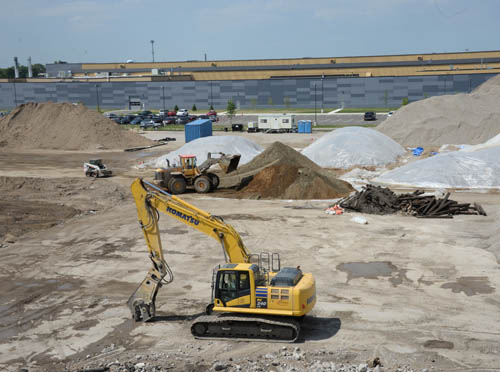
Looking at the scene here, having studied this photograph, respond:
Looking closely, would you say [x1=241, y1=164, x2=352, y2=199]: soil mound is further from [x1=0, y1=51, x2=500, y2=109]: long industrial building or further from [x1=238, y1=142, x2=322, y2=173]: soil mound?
[x1=0, y1=51, x2=500, y2=109]: long industrial building

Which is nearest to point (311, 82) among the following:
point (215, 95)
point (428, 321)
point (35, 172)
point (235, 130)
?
point (215, 95)

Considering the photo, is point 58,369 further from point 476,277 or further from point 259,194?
point 259,194

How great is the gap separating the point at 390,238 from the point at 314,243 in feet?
11.7

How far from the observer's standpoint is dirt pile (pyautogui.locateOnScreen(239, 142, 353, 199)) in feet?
112

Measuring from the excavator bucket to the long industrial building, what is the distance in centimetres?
7140

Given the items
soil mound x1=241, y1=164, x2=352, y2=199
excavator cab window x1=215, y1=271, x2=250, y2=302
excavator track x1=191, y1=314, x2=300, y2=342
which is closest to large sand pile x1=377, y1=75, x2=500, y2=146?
soil mound x1=241, y1=164, x2=352, y2=199

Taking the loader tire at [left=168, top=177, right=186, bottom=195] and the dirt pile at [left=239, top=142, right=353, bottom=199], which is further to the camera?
the loader tire at [left=168, top=177, right=186, bottom=195]

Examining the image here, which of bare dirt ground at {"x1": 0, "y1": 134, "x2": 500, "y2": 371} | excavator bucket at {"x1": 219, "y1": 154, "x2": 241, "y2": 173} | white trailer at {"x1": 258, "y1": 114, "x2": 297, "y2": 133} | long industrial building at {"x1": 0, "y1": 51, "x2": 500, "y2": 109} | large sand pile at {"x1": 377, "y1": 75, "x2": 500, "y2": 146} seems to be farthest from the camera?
long industrial building at {"x1": 0, "y1": 51, "x2": 500, "y2": 109}

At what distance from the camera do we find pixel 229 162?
3647cm

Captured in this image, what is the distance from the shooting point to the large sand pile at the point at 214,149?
44.9 meters

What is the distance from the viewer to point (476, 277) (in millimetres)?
19922

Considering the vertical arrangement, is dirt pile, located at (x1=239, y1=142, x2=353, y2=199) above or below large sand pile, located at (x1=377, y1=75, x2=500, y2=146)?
below

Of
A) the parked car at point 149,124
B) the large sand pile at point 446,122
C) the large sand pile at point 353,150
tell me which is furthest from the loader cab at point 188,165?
the parked car at point 149,124

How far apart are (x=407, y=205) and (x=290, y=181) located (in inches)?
317
